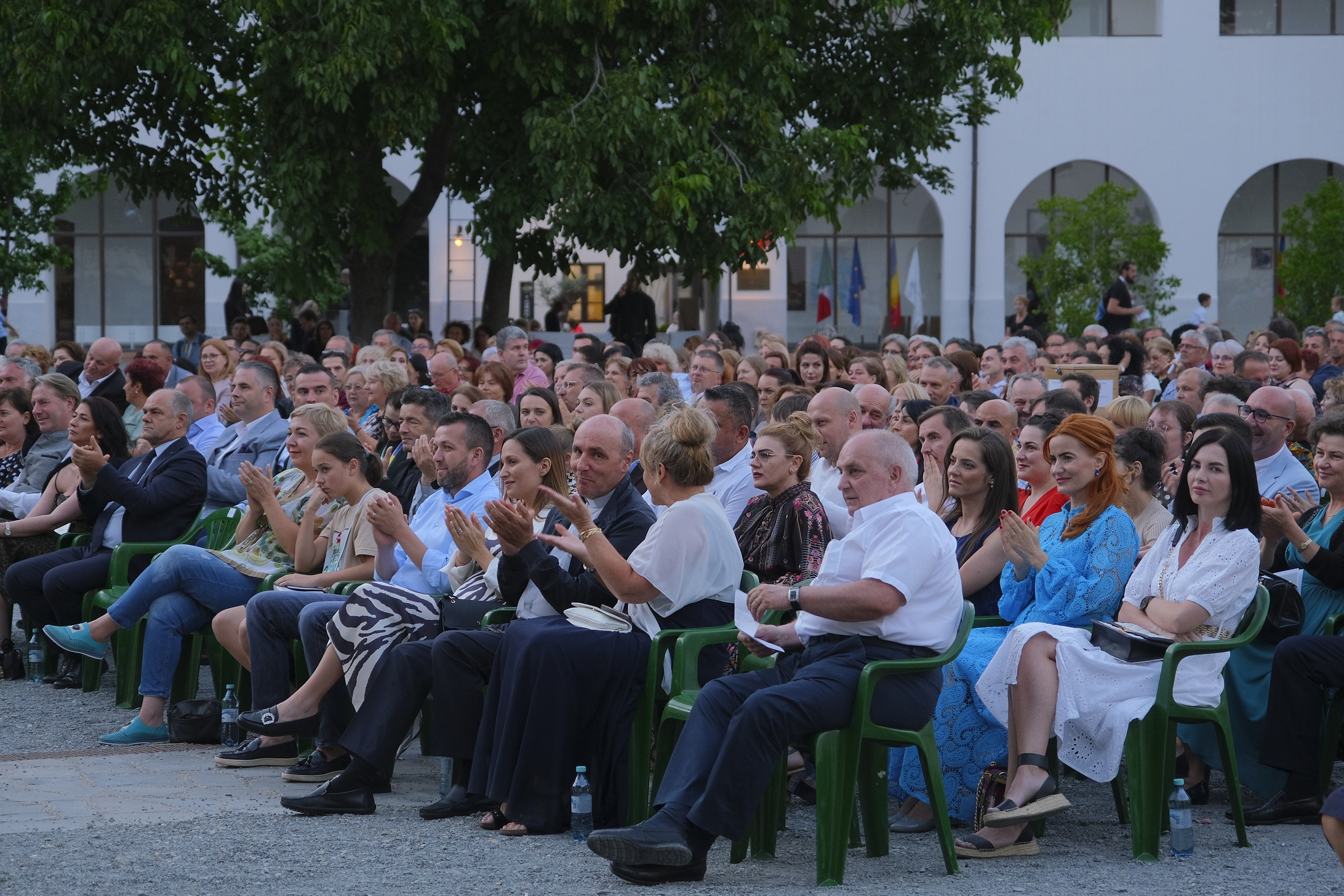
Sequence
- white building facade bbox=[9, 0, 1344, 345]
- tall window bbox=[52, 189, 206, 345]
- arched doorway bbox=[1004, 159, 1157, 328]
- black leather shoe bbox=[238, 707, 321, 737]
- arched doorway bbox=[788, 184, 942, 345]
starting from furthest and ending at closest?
tall window bbox=[52, 189, 206, 345] → arched doorway bbox=[788, 184, 942, 345] → arched doorway bbox=[1004, 159, 1157, 328] → white building facade bbox=[9, 0, 1344, 345] → black leather shoe bbox=[238, 707, 321, 737]

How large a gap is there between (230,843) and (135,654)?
2.77 metres

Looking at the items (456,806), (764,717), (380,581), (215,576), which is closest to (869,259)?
(215,576)

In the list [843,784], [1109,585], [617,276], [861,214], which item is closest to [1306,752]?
[1109,585]

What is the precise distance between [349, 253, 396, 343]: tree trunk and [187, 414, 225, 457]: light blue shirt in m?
7.71

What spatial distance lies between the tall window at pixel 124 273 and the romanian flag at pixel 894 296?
45.6ft

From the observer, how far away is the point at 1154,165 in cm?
2995

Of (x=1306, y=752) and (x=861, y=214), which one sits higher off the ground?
(x=861, y=214)

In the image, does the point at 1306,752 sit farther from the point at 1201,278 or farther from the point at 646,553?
the point at 1201,278

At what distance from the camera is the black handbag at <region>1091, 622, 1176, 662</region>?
5.40 meters

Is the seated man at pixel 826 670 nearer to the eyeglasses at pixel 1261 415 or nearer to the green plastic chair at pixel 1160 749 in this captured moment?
the green plastic chair at pixel 1160 749

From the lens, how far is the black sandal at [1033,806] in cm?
525

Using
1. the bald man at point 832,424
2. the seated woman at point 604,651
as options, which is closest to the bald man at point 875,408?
the bald man at point 832,424

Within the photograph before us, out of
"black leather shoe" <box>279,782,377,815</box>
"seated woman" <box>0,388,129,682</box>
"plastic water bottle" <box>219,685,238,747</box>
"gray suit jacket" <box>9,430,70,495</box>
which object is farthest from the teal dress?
"gray suit jacket" <box>9,430,70,495</box>

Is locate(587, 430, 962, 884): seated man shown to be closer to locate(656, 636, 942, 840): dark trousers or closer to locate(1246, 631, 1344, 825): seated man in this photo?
locate(656, 636, 942, 840): dark trousers
